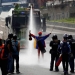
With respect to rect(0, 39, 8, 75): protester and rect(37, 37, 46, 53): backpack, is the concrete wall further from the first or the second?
rect(0, 39, 8, 75): protester

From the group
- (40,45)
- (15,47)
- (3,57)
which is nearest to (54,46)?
(15,47)

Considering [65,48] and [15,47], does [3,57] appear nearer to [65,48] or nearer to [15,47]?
[15,47]

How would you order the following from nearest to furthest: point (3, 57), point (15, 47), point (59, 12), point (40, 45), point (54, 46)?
point (3, 57) < point (15, 47) < point (54, 46) < point (40, 45) < point (59, 12)

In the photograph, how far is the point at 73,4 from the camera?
7469 cm

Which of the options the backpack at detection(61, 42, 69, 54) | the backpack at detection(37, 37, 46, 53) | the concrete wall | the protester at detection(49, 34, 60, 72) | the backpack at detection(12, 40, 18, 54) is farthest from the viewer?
the concrete wall

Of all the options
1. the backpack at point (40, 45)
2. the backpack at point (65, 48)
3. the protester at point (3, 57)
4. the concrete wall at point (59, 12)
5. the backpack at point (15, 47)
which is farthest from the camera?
the concrete wall at point (59, 12)

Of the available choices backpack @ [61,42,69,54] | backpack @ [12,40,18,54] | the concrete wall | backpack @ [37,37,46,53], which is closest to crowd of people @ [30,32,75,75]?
backpack @ [61,42,69,54]

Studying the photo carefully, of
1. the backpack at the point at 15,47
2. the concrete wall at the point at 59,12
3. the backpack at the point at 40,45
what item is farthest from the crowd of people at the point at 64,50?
the concrete wall at the point at 59,12

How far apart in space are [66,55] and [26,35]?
12.1 m

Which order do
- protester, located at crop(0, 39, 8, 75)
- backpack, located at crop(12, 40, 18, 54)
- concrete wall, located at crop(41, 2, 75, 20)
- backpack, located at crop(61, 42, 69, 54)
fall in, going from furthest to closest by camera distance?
concrete wall, located at crop(41, 2, 75, 20)
backpack, located at crop(12, 40, 18, 54)
backpack, located at crop(61, 42, 69, 54)
protester, located at crop(0, 39, 8, 75)

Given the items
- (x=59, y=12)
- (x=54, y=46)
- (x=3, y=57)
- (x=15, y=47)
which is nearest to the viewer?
(x=3, y=57)

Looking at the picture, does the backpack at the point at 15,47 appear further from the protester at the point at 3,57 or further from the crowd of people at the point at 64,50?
the protester at the point at 3,57

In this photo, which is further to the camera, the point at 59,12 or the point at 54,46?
the point at 59,12

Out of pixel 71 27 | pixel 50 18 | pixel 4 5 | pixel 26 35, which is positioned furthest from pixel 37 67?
pixel 4 5
